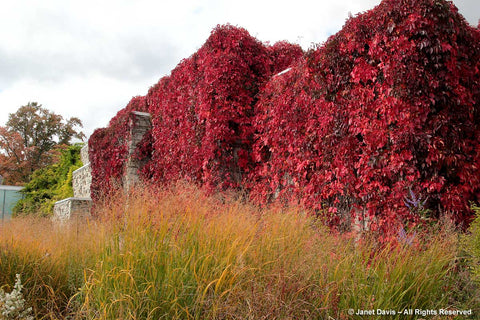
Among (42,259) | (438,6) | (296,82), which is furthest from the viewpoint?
(296,82)

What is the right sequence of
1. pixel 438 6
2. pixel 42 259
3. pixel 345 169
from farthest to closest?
pixel 345 169, pixel 438 6, pixel 42 259

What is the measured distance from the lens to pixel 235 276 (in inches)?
109

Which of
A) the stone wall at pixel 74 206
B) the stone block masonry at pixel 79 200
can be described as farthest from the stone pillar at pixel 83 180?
the stone wall at pixel 74 206

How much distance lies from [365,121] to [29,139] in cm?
2871

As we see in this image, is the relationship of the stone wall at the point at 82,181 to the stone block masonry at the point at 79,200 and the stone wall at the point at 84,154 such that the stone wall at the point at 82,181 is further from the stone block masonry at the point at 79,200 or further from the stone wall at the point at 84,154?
the stone wall at the point at 84,154

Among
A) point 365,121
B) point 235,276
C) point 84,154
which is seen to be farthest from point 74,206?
point 235,276

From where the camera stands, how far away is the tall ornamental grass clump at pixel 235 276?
8.68 feet

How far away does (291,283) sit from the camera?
2898 mm

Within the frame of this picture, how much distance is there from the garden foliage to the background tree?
22.7m

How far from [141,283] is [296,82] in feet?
12.9

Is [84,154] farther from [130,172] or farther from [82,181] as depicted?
[130,172]

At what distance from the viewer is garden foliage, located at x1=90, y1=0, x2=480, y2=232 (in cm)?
421

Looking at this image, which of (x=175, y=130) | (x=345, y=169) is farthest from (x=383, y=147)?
(x=175, y=130)

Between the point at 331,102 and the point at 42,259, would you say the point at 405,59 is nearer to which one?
the point at 331,102
